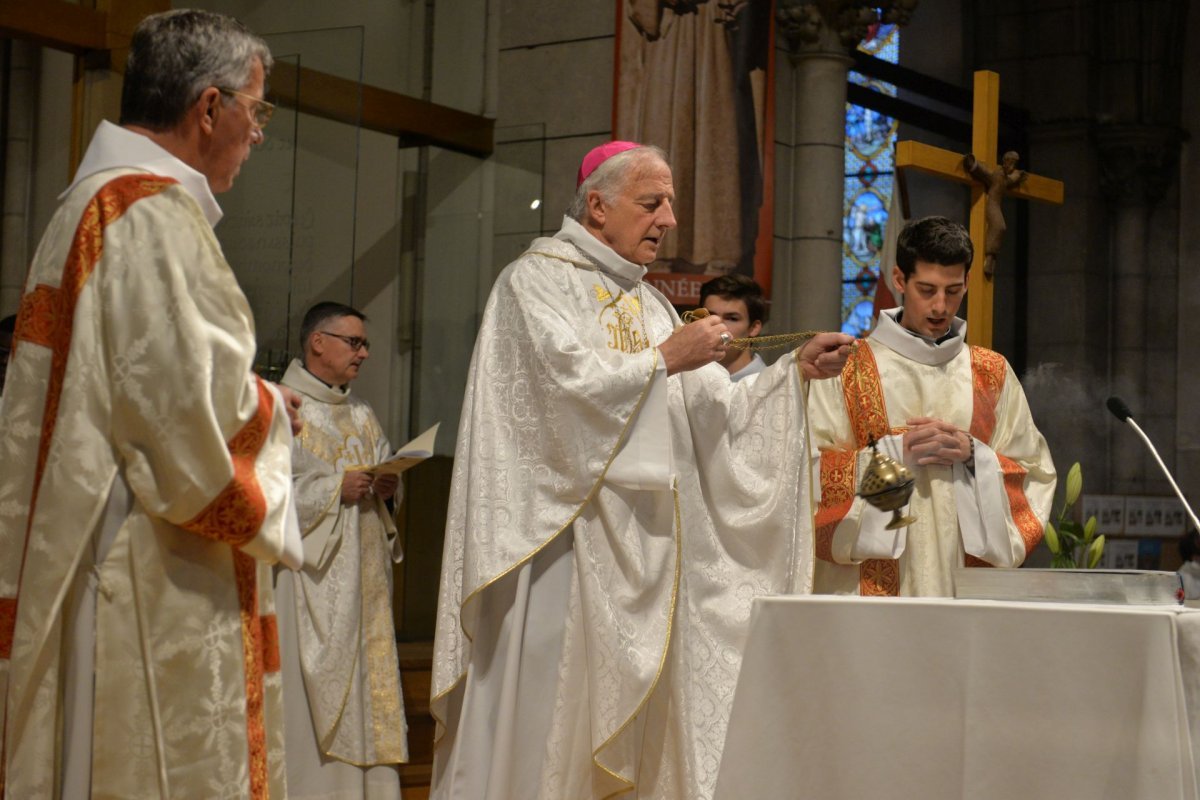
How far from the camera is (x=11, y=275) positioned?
8992mm

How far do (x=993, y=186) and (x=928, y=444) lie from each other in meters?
1.81

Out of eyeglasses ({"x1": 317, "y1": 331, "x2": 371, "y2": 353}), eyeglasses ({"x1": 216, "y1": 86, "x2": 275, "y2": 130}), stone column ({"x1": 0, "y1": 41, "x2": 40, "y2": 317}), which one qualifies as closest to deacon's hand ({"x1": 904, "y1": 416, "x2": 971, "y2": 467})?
eyeglasses ({"x1": 216, "y1": 86, "x2": 275, "y2": 130})

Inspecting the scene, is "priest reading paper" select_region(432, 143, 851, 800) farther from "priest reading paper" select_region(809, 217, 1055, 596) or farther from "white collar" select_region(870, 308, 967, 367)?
"white collar" select_region(870, 308, 967, 367)

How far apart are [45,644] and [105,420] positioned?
367 mm

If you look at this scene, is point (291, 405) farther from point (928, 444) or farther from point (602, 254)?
point (928, 444)

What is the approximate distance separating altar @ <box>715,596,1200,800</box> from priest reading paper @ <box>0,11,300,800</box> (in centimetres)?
109

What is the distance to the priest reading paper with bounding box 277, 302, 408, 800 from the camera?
5934 mm

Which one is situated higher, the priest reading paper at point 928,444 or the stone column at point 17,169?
the stone column at point 17,169

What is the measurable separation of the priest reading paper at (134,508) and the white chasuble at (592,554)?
5.02 ft

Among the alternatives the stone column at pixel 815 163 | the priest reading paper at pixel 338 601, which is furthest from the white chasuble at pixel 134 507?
the stone column at pixel 815 163

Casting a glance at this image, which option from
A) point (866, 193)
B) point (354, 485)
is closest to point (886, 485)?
point (354, 485)

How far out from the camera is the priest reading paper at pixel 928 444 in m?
4.62

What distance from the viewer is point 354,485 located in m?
6.05

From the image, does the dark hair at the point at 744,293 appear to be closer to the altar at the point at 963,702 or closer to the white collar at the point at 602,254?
the white collar at the point at 602,254
